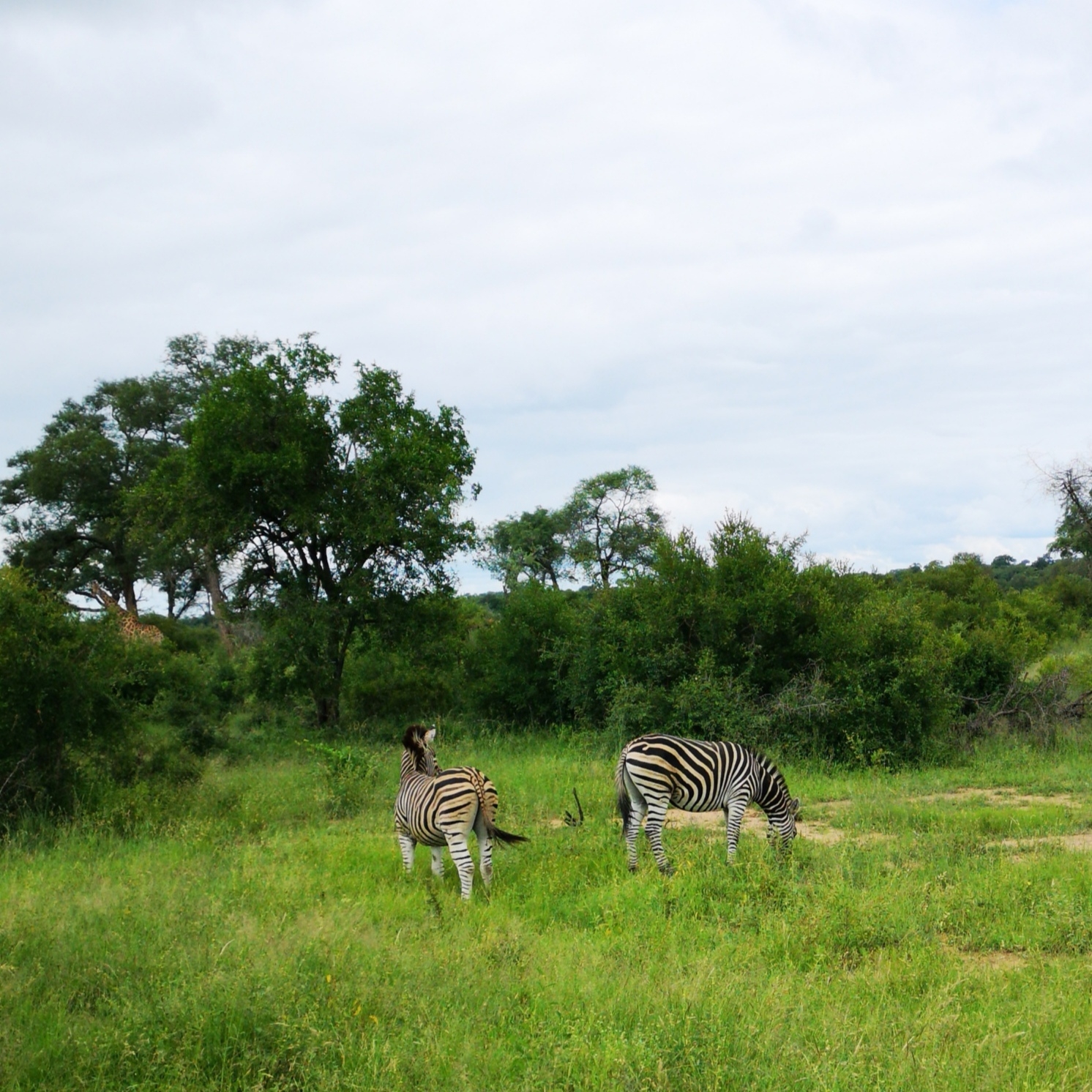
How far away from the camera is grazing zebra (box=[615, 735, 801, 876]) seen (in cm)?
1024

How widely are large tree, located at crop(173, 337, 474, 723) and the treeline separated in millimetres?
48

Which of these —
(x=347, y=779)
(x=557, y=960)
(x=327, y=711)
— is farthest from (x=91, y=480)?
(x=557, y=960)

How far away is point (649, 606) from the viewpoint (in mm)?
18891

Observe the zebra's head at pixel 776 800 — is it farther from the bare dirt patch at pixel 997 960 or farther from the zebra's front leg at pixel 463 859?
the zebra's front leg at pixel 463 859

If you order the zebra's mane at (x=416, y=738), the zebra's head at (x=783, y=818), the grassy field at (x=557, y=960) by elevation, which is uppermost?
the zebra's mane at (x=416, y=738)

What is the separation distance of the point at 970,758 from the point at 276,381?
49.5 feet

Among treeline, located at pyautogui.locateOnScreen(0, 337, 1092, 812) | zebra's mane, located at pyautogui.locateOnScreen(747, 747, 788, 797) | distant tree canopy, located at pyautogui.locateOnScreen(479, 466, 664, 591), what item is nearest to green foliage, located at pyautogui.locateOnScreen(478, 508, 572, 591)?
distant tree canopy, located at pyautogui.locateOnScreen(479, 466, 664, 591)

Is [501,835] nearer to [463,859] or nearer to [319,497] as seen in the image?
[463,859]

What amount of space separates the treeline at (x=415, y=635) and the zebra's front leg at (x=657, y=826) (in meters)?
6.81

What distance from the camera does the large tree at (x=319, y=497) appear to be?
65.7ft

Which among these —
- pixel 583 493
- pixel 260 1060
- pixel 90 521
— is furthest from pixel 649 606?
pixel 583 493

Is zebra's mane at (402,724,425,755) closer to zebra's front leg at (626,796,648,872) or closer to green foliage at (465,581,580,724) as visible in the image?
zebra's front leg at (626,796,648,872)

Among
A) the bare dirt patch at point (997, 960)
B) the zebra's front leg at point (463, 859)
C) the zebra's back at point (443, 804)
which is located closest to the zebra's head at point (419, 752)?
the zebra's back at point (443, 804)

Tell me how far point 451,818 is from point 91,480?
32.3 metres
